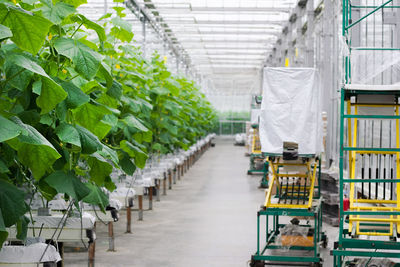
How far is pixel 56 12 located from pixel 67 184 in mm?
871

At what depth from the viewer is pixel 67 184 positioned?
3080mm

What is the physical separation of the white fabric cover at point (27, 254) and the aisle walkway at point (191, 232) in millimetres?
2681

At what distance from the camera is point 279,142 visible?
6598 mm

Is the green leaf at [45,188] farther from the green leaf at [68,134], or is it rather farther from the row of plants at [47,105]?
the green leaf at [68,134]

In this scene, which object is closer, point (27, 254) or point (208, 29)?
point (27, 254)

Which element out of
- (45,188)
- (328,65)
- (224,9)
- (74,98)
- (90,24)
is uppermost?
(224,9)

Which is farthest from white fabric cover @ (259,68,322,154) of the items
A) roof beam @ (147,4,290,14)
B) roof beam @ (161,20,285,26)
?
roof beam @ (161,20,285,26)

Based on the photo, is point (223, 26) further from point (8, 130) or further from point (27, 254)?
point (8, 130)

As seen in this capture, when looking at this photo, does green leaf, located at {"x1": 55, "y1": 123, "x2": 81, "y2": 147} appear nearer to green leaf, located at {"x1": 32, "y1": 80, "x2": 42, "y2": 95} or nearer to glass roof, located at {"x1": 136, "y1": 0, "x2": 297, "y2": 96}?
green leaf, located at {"x1": 32, "y1": 80, "x2": 42, "y2": 95}

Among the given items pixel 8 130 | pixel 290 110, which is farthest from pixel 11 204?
pixel 290 110

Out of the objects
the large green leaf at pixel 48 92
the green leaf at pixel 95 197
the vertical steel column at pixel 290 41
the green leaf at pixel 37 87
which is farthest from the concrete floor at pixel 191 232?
the vertical steel column at pixel 290 41

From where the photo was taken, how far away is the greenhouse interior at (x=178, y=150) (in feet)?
9.55

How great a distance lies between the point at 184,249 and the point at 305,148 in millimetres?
2073

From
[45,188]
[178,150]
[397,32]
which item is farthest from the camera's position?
[178,150]
